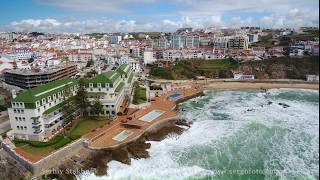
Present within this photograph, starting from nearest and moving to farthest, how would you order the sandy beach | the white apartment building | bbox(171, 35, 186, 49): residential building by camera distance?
the sandy beach → the white apartment building → bbox(171, 35, 186, 49): residential building

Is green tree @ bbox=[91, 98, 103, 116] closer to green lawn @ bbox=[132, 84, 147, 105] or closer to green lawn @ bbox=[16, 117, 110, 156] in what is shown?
green lawn @ bbox=[16, 117, 110, 156]

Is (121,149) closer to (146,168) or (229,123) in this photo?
(146,168)

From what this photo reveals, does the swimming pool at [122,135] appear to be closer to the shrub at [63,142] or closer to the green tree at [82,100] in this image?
the shrub at [63,142]

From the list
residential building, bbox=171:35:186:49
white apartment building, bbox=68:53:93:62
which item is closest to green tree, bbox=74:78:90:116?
white apartment building, bbox=68:53:93:62

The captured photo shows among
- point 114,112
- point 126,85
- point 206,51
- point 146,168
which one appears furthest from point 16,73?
point 206,51

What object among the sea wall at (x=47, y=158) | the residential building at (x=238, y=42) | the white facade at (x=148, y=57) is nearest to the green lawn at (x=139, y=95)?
the sea wall at (x=47, y=158)

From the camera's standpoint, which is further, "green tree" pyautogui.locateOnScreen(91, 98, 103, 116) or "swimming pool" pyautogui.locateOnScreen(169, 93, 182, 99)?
"swimming pool" pyautogui.locateOnScreen(169, 93, 182, 99)
